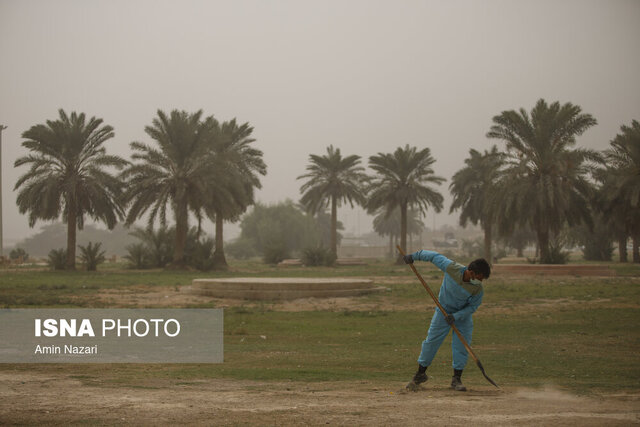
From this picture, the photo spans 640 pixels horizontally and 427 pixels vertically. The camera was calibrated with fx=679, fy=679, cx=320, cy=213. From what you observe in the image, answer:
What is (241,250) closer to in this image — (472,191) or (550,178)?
(472,191)

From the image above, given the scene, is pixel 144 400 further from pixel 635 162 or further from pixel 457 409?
pixel 635 162

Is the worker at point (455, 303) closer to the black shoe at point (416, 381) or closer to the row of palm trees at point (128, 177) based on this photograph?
the black shoe at point (416, 381)

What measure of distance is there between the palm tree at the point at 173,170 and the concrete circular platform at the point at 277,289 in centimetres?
1594

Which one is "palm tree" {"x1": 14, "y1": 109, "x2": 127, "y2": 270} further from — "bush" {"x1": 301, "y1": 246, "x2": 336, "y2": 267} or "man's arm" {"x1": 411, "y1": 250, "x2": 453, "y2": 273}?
"man's arm" {"x1": 411, "y1": 250, "x2": 453, "y2": 273}

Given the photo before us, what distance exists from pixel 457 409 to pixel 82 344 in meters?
6.98

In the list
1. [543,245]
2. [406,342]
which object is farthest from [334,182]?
[406,342]

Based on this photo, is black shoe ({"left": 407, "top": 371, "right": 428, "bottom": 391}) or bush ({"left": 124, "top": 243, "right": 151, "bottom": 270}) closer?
black shoe ({"left": 407, "top": 371, "right": 428, "bottom": 391})

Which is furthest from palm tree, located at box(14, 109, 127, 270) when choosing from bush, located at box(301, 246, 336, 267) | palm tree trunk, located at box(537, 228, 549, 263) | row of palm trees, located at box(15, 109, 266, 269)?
palm tree trunk, located at box(537, 228, 549, 263)

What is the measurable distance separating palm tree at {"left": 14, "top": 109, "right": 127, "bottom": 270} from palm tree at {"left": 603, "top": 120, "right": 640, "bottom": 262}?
84.6 feet

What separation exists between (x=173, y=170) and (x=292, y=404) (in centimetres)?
3069

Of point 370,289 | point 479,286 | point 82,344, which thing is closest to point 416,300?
point 370,289

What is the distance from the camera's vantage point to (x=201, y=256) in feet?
122

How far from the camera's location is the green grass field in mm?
8289

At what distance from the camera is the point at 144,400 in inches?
240
